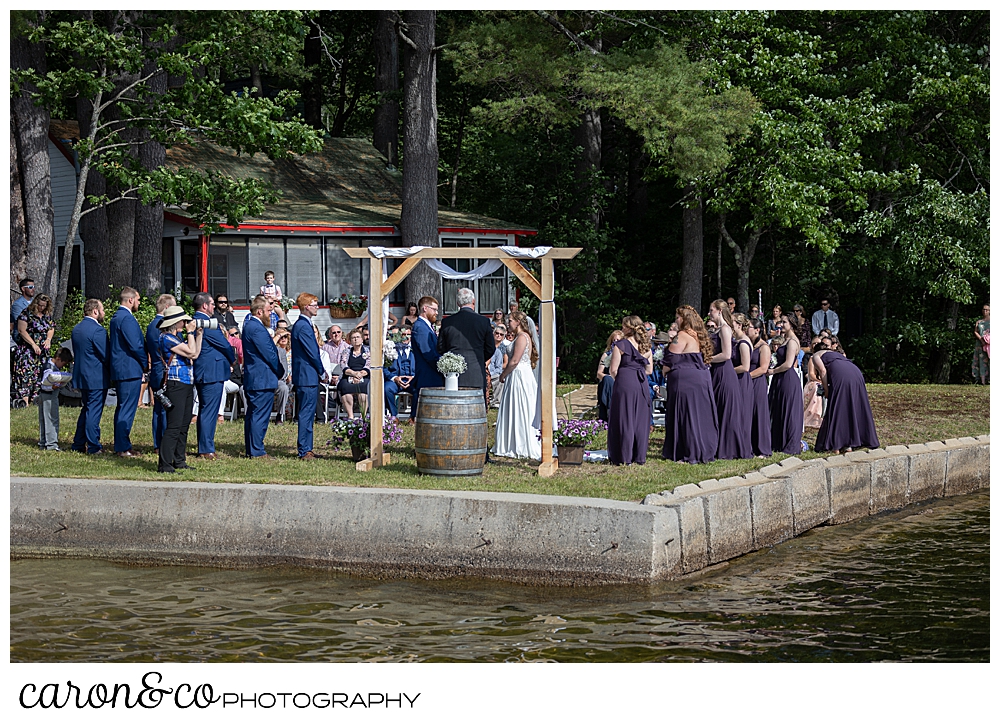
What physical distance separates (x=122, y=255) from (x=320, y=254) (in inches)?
179

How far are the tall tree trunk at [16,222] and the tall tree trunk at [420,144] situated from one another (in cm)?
722

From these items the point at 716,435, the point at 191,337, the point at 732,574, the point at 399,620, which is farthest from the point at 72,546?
the point at 716,435

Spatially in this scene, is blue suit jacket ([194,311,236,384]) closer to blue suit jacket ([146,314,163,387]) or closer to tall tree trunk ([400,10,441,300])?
blue suit jacket ([146,314,163,387])

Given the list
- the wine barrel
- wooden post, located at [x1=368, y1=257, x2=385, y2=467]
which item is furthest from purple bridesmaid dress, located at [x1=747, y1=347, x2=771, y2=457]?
wooden post, located at [x1=368, y1=257, x2=385, y2=467]

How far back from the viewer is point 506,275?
27.2 meters

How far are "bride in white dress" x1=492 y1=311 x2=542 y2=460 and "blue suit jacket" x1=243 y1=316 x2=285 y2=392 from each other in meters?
2.28

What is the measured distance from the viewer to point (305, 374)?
39.0 ft

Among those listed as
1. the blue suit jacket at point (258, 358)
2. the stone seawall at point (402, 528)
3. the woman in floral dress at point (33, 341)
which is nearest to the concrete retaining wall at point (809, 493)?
the stone seawall at point (402, 528)

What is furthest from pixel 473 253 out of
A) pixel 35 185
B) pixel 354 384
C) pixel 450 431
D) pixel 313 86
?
pixel 313 86

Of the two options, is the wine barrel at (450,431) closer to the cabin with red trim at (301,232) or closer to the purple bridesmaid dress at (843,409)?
the purple bridesmaid dress at (843,409)

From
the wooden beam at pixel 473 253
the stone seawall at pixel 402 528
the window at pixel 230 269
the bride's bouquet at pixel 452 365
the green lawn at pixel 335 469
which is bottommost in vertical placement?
the stone seawall at pixel 402 528

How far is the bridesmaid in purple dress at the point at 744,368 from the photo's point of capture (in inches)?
481

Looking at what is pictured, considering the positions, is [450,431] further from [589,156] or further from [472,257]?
[589,156]

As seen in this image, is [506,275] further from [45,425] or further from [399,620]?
[399,620]
